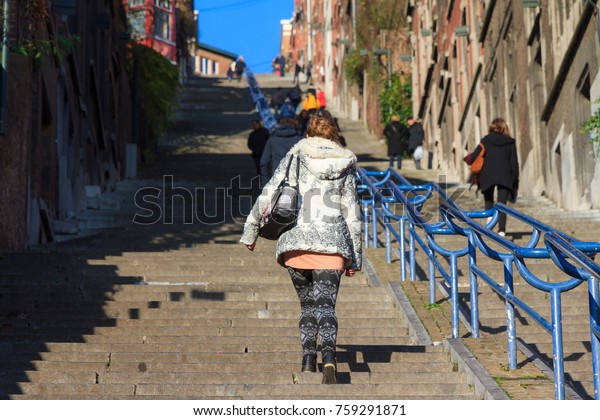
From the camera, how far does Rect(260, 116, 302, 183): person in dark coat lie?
43.3ft

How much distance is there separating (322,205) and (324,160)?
11.3 inches

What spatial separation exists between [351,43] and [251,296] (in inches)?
1297

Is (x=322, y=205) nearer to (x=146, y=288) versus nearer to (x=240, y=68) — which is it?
(x=146, y=288)

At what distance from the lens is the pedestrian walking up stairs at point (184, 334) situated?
23.2 ft

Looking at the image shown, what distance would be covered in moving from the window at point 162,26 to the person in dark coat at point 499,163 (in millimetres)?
43502

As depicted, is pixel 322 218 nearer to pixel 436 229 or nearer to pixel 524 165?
pixel 436 229

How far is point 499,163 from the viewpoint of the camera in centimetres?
1386

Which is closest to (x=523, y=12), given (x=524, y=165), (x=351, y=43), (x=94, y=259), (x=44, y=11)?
(x=524, y=165)

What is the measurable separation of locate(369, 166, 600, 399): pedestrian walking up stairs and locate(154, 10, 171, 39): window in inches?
1722

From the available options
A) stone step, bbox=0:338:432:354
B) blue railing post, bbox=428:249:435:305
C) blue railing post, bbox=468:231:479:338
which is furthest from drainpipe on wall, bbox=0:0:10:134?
blue railing post, bbox=468:231:479:338

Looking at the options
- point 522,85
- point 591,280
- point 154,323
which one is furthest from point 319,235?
point 522,85

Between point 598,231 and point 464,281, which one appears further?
point 598,231

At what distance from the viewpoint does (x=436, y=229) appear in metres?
9.70

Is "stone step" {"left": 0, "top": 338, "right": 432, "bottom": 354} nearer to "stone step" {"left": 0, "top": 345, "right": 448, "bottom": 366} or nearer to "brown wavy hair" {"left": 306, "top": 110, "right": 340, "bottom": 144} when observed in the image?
"stone step" {"left": 0, "top": 345, "right": 448, "bottom": 366}
